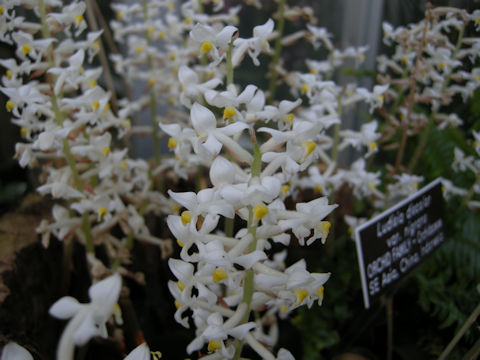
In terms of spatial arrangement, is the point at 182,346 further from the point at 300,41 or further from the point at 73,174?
the point at 300,41

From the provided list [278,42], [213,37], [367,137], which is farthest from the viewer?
[278,42]

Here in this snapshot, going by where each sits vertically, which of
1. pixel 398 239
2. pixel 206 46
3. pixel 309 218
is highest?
pixel 206 46

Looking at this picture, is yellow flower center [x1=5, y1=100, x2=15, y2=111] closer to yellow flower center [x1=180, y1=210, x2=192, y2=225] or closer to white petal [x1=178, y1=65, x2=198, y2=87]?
white petal [x1=178, y1=65, x2=198, y2=87]

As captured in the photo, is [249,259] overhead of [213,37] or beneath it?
beneath

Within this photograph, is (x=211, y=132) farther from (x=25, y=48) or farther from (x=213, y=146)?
(x=25, y=48)

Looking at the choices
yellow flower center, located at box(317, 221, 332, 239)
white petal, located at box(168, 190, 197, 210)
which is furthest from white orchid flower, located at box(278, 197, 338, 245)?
white petal, located at box(168, 190, 197, 210)

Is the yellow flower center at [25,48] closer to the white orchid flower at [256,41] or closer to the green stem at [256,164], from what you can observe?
the white orchid flower at [256,41]

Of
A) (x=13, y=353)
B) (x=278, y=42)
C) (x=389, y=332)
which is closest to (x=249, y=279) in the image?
(x=13, y=353)

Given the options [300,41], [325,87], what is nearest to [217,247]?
[325,87]
